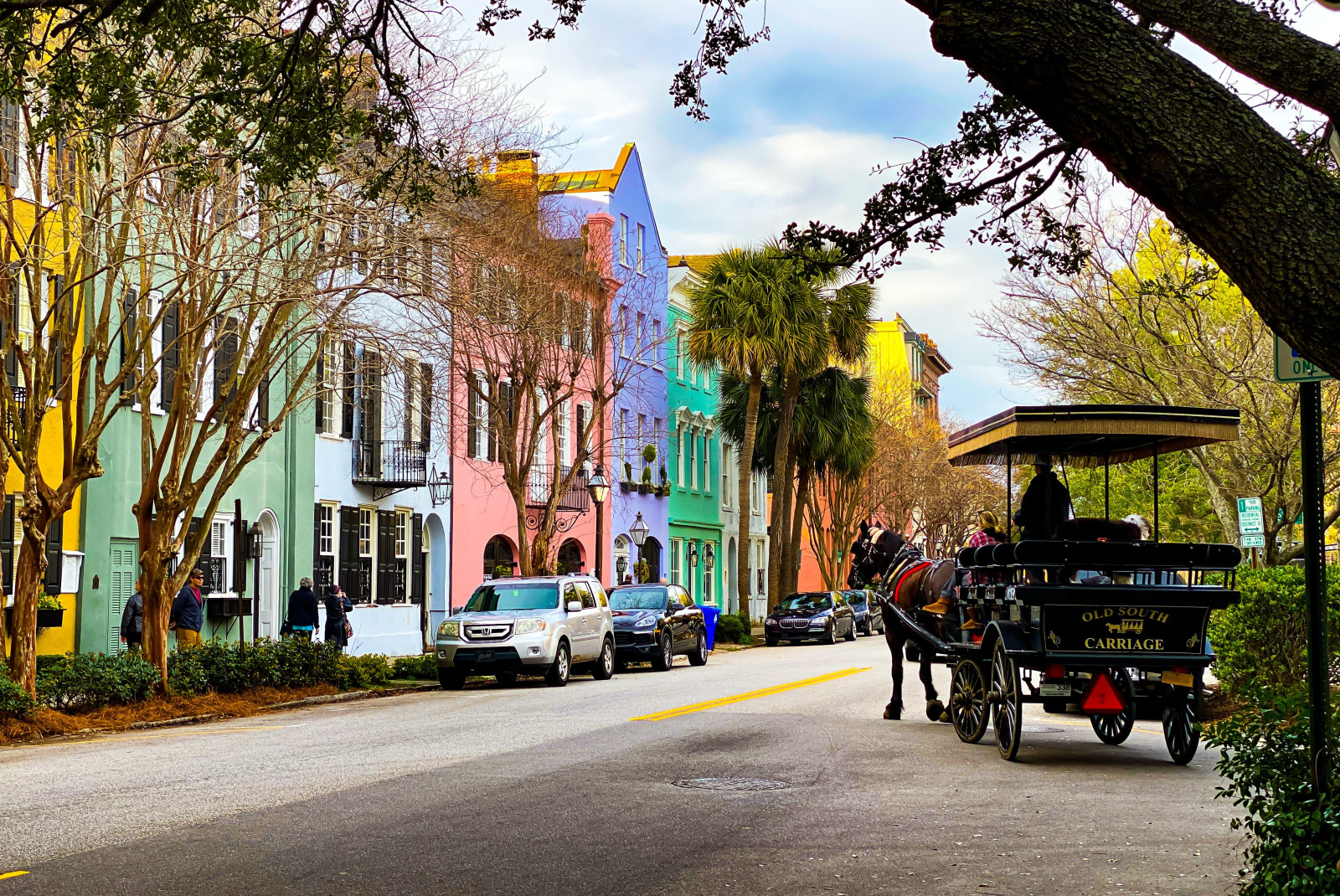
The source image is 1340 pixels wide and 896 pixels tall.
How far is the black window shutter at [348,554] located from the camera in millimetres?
32625

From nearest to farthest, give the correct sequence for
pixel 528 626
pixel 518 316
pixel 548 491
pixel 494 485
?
1. pixel 528 626
2. pixel 518 316
3. pixel 494 485
4. pixel 548 491

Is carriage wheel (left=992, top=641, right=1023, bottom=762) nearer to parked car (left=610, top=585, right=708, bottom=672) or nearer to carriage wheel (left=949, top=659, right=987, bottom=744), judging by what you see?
carriage wheel (left=949, top=659, right=987, bottom=744)

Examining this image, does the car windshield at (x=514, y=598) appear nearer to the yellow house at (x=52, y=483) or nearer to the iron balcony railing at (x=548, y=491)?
the yellow house at (x=52, y=483)

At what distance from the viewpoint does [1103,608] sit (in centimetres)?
1219

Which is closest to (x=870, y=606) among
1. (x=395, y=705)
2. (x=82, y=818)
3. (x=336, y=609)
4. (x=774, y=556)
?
(x=774, y=556)

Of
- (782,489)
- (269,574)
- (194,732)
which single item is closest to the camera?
(194,732)

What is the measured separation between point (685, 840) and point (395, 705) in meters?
12.7

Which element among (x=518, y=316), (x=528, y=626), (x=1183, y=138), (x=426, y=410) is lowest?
(x=528, y=626)

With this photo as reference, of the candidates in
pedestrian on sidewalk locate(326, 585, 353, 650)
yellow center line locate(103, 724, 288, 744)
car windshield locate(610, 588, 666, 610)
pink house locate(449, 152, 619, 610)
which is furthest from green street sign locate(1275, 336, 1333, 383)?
pink house locate(449, 152, 619, 610)

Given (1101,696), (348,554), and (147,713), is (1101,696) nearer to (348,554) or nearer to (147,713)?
(147,713)

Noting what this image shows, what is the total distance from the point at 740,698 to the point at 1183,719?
873cm

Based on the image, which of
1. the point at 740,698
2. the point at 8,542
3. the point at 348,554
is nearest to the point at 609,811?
the point at 740,698

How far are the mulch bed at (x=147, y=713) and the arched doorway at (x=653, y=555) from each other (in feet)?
101

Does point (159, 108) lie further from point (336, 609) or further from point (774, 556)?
point (774, 556)
